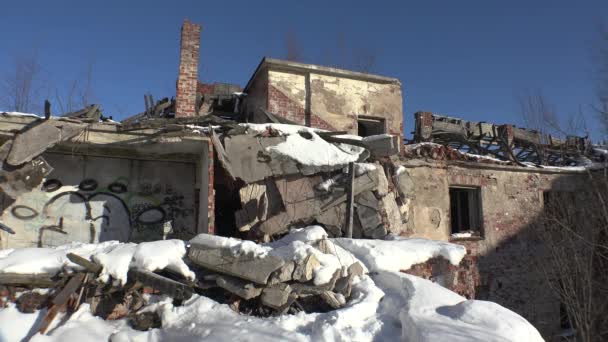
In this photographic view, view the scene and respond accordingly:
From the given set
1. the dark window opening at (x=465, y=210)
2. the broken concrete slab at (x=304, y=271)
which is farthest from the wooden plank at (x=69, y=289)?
the dark window opening at (x=465, y=210)

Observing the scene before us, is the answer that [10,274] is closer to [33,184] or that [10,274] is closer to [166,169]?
[33,184]

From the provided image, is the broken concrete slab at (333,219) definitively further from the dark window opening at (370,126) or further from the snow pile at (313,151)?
the dark window opening at (370,126)

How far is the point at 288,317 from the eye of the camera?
526 centimetres

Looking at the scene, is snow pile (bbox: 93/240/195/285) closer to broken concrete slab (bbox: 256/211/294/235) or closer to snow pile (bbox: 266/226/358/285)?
snow pile (bbox: 266/226/358/285)

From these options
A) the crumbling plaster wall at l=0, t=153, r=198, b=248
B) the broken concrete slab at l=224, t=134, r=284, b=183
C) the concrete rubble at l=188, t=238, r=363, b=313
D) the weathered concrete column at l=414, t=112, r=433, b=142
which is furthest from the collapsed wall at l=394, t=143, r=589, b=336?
the concrete rubble at l=188, t=238, r=363, b=313

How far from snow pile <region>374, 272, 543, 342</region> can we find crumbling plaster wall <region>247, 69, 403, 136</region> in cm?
716

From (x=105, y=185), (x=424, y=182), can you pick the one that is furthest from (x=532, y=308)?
(x=105, y=185)

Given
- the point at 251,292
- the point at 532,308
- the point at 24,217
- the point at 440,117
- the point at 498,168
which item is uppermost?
the point at 440,117

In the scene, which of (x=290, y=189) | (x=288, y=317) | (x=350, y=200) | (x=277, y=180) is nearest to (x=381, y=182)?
(x=350, y=200)

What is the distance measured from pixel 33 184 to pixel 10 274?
3.33 metres

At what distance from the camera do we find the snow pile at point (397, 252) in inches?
254

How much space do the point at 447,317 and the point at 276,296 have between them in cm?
204

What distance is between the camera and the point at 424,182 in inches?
436

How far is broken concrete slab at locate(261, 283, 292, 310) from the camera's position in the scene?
5.46 meters
